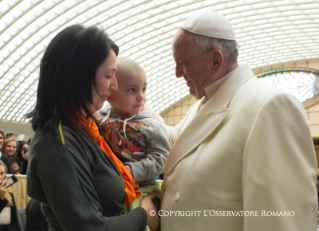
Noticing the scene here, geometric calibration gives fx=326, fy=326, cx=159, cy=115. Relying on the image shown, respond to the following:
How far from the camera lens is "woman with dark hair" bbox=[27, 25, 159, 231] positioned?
5.58 feet

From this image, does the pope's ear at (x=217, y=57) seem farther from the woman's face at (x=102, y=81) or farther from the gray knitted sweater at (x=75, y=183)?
the gray knitted sweater at (x=75, y=183)

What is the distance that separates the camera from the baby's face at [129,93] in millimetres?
2568

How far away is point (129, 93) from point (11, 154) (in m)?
6.70

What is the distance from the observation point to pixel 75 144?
1831mm

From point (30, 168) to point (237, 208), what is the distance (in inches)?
50.5

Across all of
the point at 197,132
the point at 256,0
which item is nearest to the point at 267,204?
the point at 197,132

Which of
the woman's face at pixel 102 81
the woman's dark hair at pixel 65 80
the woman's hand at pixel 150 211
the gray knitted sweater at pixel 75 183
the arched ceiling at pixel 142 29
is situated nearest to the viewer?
the gray knitted sweater at pixel 75 183

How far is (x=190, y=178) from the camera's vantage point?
2219mm

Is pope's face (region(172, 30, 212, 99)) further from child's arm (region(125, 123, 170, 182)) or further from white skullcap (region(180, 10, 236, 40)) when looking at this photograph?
child's arm (region(125, 123, 170, 182))

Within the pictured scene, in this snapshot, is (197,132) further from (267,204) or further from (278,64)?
(278,64)

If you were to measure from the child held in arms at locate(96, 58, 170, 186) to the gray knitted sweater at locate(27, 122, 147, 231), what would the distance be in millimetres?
549

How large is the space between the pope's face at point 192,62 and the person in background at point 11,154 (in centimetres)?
660

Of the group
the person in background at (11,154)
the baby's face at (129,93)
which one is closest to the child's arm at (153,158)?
the baby's face at (129,93)

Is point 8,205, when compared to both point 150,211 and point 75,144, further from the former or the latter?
point 75,144
